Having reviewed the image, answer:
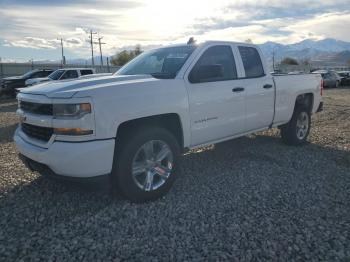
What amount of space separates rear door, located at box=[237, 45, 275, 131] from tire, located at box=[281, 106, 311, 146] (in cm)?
94

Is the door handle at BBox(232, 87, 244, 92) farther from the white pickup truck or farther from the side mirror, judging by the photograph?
the side mirror

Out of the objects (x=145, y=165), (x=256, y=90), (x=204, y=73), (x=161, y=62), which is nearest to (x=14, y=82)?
(x=161, y=62)

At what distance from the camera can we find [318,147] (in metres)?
7.31

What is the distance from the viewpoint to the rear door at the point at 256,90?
580 centimetres

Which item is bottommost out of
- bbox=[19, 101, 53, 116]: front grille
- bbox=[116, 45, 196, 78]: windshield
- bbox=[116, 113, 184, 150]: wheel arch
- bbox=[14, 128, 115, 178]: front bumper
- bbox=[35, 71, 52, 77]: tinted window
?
bbox=[14, 128, 115, 178]: front bumper

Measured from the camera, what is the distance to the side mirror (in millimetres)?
4793

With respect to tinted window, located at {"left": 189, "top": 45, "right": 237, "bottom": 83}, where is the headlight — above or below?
below

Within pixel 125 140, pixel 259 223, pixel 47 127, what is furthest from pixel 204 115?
pixel 47 127

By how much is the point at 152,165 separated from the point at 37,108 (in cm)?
149

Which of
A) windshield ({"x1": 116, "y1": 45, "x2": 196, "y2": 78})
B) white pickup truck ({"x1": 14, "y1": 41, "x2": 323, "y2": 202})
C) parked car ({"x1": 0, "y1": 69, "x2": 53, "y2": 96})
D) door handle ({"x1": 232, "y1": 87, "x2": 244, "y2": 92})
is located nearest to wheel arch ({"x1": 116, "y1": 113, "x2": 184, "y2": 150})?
white pickup truck ({"x1": 14, "y1": 41, "x2": 323, "y2": 202})

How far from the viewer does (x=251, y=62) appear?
20.0ft

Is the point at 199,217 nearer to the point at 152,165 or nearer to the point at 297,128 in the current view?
the point at 152,165

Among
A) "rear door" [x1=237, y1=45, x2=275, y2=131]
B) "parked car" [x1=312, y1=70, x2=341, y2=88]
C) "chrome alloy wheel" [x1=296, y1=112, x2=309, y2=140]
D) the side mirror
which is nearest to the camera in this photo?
the side mirror

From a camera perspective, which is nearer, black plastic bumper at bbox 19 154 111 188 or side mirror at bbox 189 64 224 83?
black plastic bumper at bbox 19 154 111 188
